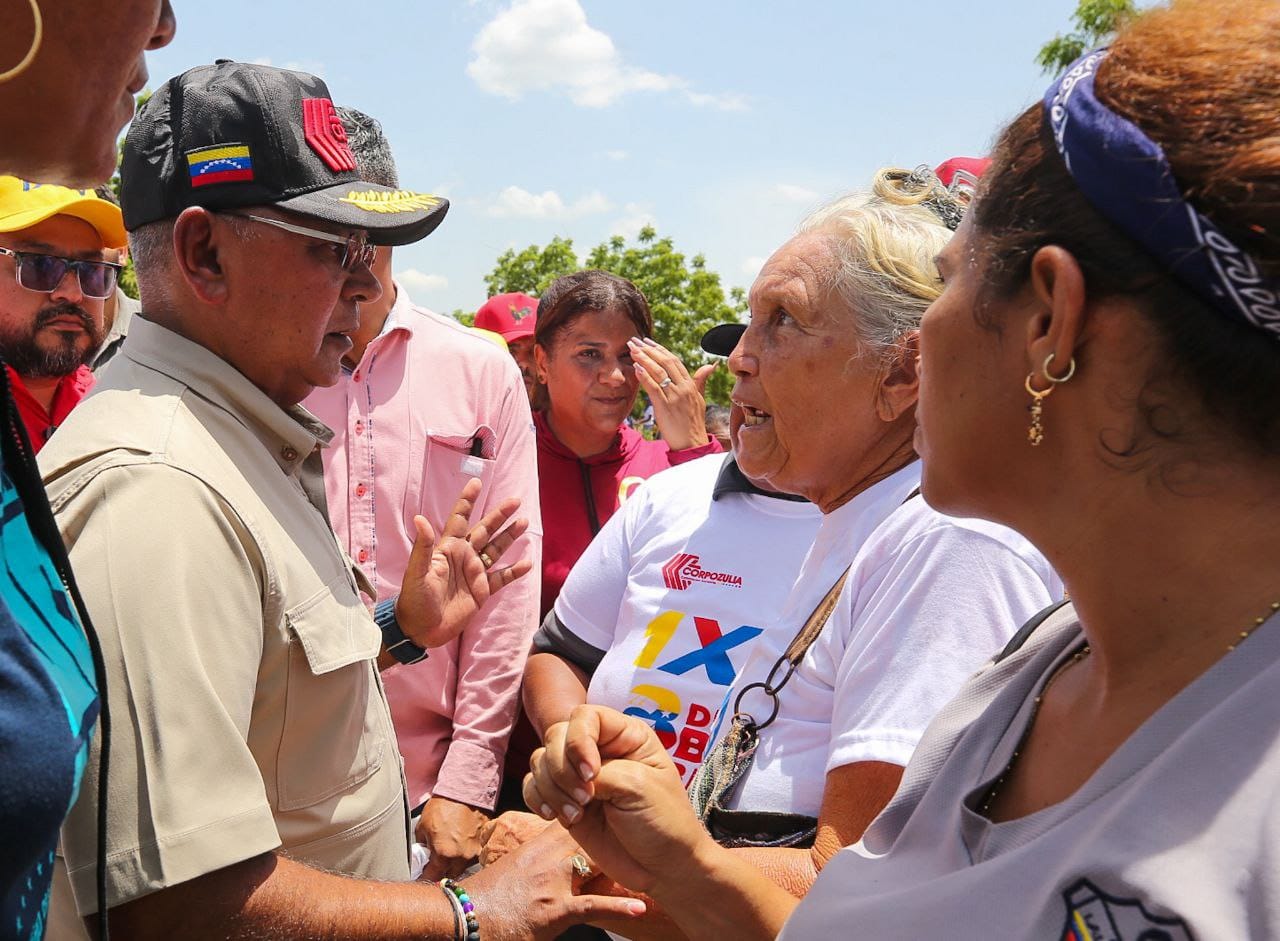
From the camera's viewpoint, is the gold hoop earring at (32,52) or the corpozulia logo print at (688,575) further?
the corpozulia logo print at (688,575)

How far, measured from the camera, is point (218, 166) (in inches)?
80.8

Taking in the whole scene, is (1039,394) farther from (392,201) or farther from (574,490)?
(574,490)

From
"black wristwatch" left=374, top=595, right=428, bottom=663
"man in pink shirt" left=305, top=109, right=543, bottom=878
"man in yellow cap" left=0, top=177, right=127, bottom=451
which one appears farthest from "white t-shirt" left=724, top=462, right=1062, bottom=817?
"man in yellow cap" left=0, top=177, right=127, bottom=451

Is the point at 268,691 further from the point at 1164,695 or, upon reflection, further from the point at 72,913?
the point at 1164,695

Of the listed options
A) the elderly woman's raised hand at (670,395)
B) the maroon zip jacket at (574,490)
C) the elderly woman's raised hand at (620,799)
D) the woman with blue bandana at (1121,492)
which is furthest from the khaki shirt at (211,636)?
the elderly woman's raised hand at (670,395)

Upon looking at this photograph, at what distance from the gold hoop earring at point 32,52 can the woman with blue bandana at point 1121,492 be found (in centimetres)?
110

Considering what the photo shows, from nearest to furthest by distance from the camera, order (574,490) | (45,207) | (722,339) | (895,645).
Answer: (895,645), (722,339), (45,207), (574,490)

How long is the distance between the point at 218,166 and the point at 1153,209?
1.66 metres

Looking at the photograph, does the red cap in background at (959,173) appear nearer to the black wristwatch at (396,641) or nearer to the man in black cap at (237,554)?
the man in black cap at (237,554)

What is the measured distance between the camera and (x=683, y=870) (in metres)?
1.74

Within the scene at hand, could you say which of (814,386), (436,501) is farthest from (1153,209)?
(436,501)

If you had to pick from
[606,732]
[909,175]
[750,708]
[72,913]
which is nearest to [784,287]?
[909,175]

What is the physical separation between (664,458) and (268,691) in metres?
3.12

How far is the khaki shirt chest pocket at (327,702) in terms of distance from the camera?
1.86 metres
